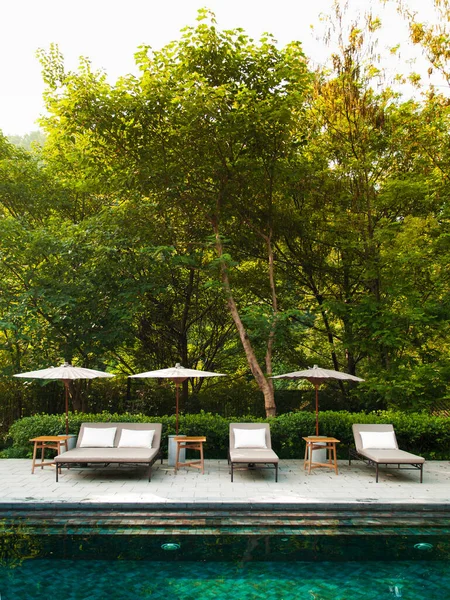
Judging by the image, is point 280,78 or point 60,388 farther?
point 60,388

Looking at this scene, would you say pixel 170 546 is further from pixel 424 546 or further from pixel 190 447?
pixel 190 447

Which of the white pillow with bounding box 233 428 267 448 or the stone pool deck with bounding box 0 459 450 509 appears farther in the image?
the white pillow with bounding box 233 428 267 448

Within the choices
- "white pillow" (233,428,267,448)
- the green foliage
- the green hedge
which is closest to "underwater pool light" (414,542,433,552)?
"white pillow" (233,428,267,448)

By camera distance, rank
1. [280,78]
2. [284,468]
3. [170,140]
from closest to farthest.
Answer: [284,468] < [280,78] < [170,140]

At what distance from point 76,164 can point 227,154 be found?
4.86 metres

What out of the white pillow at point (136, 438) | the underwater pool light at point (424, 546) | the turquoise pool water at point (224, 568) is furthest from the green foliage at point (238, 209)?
the turquoise pool water at point (224, 568)

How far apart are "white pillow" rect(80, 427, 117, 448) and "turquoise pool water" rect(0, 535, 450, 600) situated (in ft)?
11.5

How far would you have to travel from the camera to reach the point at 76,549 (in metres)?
6.21

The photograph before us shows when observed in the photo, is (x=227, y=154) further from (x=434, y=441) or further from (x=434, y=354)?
(x=434, y=441)

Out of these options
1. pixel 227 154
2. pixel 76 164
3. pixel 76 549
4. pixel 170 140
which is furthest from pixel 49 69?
pixel 76 549

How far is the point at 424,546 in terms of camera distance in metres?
6.46

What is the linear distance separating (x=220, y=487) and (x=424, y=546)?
134 inches

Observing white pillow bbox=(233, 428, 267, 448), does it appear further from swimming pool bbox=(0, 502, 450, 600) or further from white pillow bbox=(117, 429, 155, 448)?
swimming pool bbox=(0, 502, 450, 600)

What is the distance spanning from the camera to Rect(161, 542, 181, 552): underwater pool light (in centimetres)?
624
